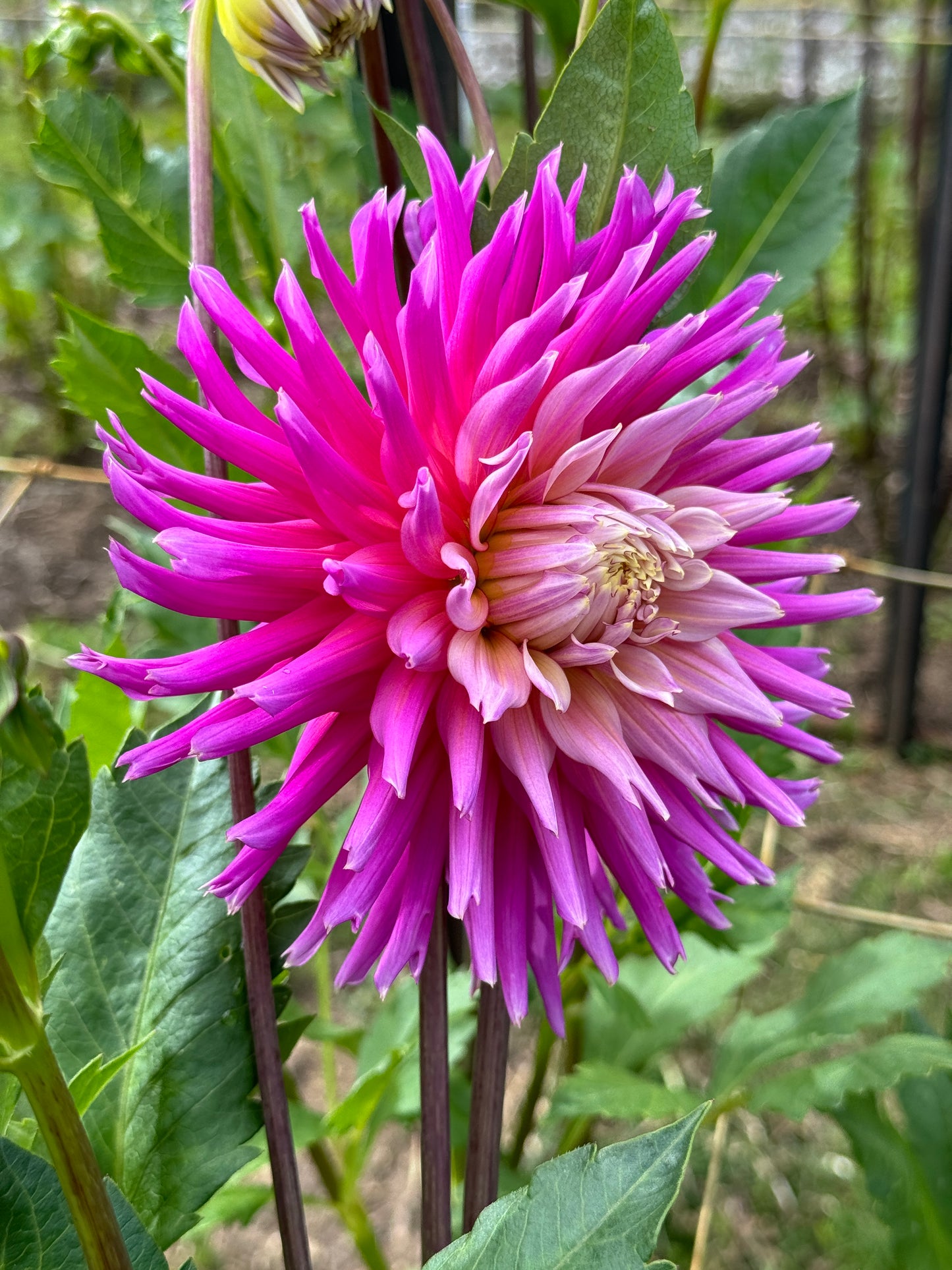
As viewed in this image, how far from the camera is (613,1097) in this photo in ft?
2.23

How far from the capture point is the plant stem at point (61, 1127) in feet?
0.93

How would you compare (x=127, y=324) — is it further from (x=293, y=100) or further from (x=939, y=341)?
(x=293, y=100)

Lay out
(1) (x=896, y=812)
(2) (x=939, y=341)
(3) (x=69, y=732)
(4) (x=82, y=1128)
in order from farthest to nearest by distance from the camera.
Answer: (1) (x=896, y=812), (2) (x=939, y=341), (3) (x=69, y=732), (4) (x=82, y=1128)

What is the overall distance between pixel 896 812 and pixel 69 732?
5.10 feet

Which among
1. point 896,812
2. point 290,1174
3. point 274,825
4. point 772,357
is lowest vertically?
point 896,812

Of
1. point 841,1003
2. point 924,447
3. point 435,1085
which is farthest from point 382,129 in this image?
point 924,447

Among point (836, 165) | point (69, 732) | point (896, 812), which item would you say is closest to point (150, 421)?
point (69, 732)

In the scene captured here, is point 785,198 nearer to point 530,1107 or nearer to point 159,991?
point 159,991

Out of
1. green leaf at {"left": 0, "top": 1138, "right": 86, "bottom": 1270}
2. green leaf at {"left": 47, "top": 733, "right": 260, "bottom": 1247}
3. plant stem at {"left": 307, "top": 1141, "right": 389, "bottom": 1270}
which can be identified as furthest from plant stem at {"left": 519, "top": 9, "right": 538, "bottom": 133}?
plant stem at {"left": 307, "top": 1141, "right": 389, "bottom": 1270}

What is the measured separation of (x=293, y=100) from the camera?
0.37 meters

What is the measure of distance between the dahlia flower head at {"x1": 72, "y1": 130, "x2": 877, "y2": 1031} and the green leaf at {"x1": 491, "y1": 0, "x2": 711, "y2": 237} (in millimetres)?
32

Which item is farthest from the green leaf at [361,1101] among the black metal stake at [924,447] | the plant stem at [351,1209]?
the black metal stake at [924,447]

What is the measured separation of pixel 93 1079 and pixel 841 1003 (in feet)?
1.94

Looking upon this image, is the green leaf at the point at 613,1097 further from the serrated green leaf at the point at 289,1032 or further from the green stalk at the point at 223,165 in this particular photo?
the green stalk at the point at 223,165
